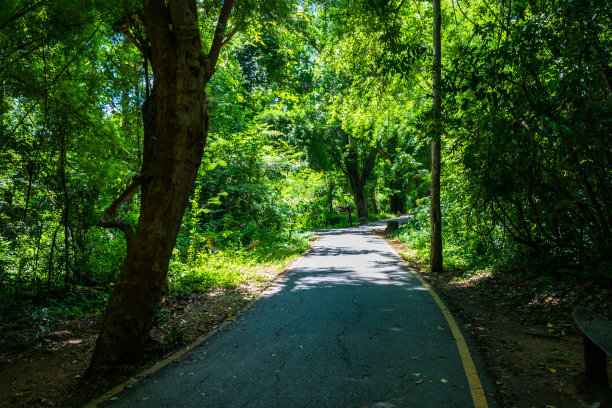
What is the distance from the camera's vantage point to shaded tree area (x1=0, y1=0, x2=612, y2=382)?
4.85m

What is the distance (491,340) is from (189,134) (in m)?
5.13

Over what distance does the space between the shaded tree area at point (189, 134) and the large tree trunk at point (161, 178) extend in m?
0.02

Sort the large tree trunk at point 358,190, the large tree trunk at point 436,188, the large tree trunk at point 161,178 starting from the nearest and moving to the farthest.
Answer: the large tree trunk at point 161,178
the large tree trunk at point 436,188
the large tree trunk at point 358,190

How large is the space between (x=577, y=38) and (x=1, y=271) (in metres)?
10.2

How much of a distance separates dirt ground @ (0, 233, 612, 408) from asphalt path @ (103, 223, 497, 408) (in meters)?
0.45

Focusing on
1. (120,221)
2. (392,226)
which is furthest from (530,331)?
(392,226)

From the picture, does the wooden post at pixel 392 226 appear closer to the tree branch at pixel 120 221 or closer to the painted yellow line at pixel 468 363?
the painted yellow line at pixel 468 363

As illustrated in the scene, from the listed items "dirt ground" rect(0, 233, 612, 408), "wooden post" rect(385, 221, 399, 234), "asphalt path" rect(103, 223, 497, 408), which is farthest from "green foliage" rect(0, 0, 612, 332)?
"wooden post" rect(385, 221, 399, 234)

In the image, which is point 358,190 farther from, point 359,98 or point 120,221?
point 120,221

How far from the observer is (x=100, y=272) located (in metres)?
8.62

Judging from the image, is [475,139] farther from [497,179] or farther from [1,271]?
[1,271]

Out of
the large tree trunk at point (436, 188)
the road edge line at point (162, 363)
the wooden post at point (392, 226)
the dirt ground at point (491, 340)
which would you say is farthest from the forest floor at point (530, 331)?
the wooden post at point (392, 226)

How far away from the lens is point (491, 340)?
520cm

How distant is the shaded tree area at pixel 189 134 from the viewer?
Answer: 4848 millimetres
